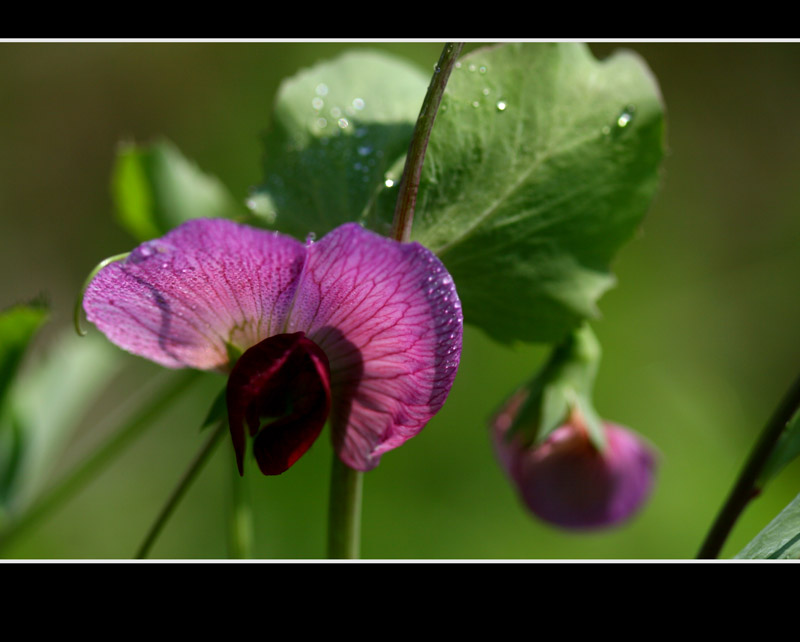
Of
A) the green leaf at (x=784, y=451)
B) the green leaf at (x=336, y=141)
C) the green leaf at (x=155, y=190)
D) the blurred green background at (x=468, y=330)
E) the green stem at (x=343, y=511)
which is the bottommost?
the blurred green background at (x=468, y=330)

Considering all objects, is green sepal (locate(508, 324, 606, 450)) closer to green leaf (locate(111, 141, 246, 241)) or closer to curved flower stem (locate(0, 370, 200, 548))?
curved flower stem (locate(0, 370, 200, 548))

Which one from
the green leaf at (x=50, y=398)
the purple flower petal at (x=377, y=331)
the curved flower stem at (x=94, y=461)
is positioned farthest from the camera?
the green leaf at (x=50, y=398)

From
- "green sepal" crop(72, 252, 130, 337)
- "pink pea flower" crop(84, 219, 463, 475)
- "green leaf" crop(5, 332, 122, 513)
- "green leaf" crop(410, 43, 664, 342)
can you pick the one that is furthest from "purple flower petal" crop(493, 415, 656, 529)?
"green leaf" crop(5, 332, 122, 513)

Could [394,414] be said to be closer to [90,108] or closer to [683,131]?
[683,131]

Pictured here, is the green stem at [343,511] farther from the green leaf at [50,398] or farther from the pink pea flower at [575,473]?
the green leaf at [50,398]

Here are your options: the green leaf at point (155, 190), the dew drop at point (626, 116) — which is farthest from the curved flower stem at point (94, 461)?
the dew drop at point (626, 116)

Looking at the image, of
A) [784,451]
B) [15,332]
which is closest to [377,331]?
[784,451]
